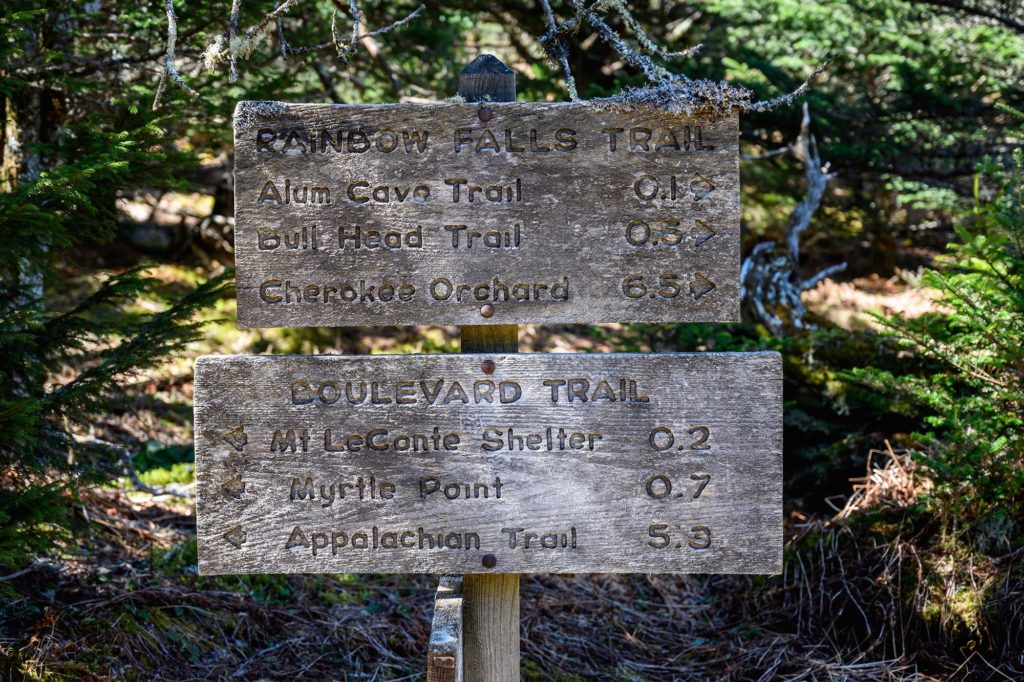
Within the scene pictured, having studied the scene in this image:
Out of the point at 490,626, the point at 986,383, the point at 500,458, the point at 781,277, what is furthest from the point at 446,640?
the point at 781,277

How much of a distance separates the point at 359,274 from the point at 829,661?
2718 mm

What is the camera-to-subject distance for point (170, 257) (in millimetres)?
9352

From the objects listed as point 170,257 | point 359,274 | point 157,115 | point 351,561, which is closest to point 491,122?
point 359,274

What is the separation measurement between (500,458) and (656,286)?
0.64m

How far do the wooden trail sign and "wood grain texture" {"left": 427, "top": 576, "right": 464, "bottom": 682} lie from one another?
Answer: 2.83ft

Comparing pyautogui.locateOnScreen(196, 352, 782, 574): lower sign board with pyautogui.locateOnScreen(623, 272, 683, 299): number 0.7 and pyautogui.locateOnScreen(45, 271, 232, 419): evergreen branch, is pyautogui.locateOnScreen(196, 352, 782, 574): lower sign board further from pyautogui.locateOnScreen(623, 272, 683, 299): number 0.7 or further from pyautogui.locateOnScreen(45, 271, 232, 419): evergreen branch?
pyautogui.locateOnScreen(45, 271, 232, 419): evergreen branch

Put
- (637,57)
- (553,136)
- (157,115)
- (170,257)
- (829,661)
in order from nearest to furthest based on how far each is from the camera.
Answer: (553,136) → (637,57) → (829,661) → (157,115) → (170,257)

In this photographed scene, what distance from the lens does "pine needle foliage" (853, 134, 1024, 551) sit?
137 inches

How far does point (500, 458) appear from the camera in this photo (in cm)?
227

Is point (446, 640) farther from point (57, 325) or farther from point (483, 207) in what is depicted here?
point (57, 325)

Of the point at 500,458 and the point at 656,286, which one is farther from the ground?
the point at 656,286

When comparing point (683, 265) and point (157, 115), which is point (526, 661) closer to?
point (683, 265)

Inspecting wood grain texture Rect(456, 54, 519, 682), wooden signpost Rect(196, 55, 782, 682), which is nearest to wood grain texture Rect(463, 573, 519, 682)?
wood grain texture Rect(456, 54, 519, 682)

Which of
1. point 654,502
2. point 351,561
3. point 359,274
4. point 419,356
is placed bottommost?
point 351,561
